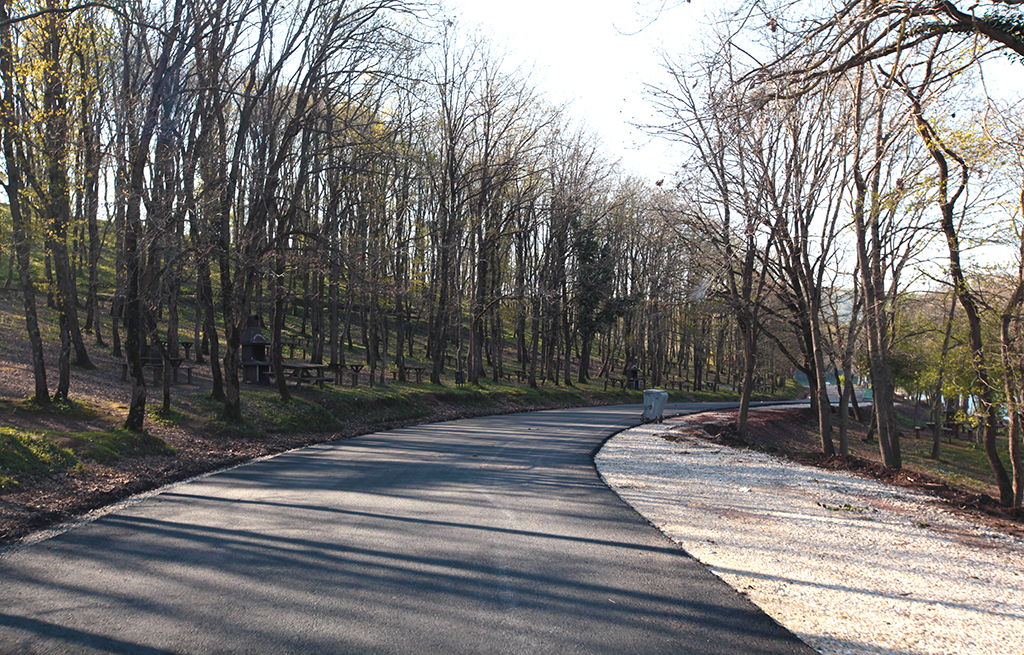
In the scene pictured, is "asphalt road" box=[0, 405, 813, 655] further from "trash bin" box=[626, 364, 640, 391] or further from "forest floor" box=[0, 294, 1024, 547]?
"trash bin" box=[626, 364, 640, 391]

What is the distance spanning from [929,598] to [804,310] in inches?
668

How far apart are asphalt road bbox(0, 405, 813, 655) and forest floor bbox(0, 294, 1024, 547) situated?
98cm

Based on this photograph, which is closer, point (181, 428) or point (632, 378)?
point (181, 428)

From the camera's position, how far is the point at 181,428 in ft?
43.7

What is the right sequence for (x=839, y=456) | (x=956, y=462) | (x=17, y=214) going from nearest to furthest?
(x=17, y=214), (x=839, y=456), (x=956, y=462)

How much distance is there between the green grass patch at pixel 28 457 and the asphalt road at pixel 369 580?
1590 millimetres

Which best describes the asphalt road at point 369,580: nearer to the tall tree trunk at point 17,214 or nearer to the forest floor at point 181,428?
the forest floor at point 181,428

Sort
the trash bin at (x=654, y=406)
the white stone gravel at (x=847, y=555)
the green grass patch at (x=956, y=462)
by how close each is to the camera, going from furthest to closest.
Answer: the green grass patch at (x=956, y=462) → the trash bin at (x=654, y=406) → the white stone gravel at (x=847, y=555)

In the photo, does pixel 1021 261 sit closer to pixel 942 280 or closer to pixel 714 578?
pixel 942 280

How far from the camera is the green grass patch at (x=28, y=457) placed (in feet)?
26.6

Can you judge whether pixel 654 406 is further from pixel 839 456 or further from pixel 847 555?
pixel 847 555

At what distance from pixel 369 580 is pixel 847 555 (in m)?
4.65

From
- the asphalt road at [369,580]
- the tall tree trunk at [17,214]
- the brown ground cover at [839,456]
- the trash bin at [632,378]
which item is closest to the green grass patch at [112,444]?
the asphalt road at [369,580]

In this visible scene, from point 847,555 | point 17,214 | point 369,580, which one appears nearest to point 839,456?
point 847,555
